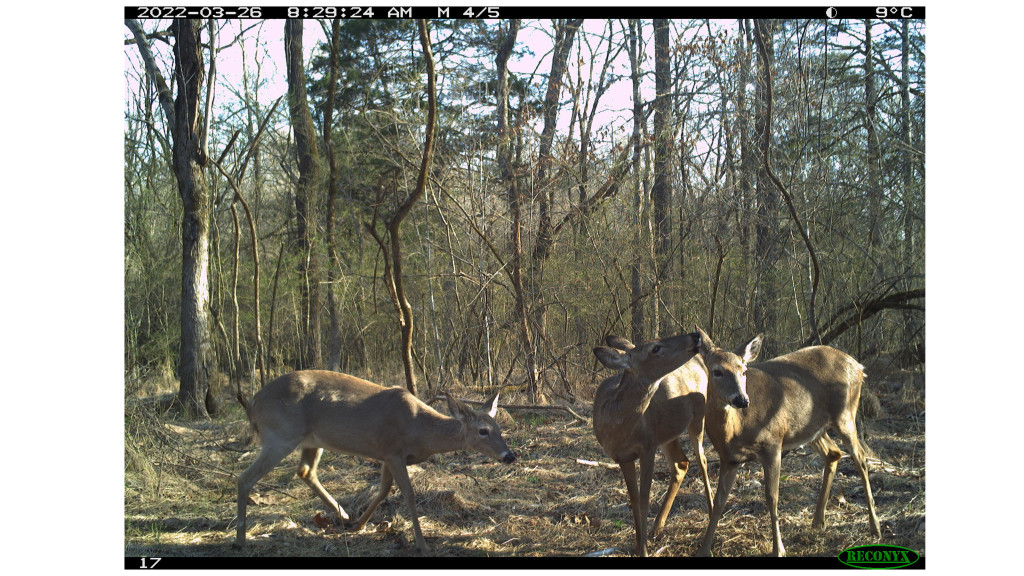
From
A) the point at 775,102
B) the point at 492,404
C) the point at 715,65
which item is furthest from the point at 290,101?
the point at 492,404

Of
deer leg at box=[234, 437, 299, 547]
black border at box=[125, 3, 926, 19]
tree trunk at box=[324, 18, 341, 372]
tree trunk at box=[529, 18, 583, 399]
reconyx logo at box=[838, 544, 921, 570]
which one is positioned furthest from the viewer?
tree trunk at box=[324, 18, 341, 372]

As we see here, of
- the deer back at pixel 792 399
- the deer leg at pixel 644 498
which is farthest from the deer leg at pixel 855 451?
the deer leg at pixel 644 498

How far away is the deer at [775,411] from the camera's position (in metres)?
4.94

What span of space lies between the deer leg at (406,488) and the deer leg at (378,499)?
0.41 ft

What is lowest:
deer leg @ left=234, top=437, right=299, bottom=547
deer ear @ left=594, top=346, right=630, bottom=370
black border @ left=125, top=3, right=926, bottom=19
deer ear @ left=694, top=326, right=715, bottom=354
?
deer leg @ left=234, top=437, right=299, bottom=547

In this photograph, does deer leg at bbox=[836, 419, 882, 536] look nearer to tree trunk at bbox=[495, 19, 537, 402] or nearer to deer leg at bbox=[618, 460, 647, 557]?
deer leg at bbox=[618, 460, 647, 557]

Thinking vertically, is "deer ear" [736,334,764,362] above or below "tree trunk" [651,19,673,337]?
below

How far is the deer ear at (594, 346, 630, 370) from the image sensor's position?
199 inches

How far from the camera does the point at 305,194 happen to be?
1419 cm

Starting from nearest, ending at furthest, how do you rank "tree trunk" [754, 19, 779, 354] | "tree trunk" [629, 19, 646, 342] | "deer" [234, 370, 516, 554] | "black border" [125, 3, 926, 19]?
"black border" [125, 3, 926, 19] → "deer" [234, 370, 516, 554] → "tree trunk" [754, 19, 779, 354] → "tree trunk" [629, 19, 646, 342]

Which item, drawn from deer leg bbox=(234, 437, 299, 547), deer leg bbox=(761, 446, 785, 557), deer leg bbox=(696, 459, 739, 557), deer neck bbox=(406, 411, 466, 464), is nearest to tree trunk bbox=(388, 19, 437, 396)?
deer neck bbox=(406, 411, 466, 464)

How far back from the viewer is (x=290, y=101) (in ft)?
46.0

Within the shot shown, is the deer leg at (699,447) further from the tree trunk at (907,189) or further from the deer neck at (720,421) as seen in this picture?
the tree trunk at (907,189)

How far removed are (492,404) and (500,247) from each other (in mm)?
4833
